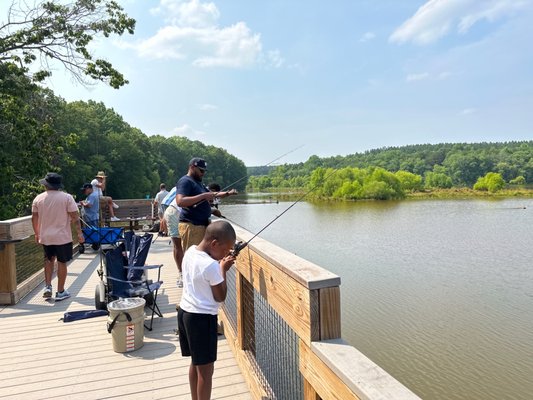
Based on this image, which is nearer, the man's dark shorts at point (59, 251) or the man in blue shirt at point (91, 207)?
the man's dark shorts at point (59, 251)

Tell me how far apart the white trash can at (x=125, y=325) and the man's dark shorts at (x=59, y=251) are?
5.25ft

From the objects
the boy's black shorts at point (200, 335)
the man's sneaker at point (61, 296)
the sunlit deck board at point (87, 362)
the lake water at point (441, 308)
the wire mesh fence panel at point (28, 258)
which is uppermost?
the boy's black shorts at point (200, 335)

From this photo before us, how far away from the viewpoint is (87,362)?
3053mm

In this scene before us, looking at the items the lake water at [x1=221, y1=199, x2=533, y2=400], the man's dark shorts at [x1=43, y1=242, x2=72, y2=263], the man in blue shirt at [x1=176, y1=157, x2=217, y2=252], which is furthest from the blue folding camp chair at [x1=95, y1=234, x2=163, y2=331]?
the lake water at [x1=221, y1=199, x2=533, y2=400]

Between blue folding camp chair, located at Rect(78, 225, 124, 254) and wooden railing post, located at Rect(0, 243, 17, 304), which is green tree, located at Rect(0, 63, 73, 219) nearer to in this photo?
blue folding camp chair, located at Rect(78, 225, 124, 254)

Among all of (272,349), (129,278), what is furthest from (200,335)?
(129,278)

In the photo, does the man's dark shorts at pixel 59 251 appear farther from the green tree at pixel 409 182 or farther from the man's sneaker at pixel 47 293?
the green tree at pixel 409 182

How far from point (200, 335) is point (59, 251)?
3.23 metres

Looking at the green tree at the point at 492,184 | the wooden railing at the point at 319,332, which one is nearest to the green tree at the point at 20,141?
the wooden railing at the point at 319,332

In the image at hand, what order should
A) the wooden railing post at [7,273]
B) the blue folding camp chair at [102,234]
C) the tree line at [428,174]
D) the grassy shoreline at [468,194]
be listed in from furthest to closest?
the grassy shoreline at [468,194] → the tree line at [428,174] → the blue folding camp chair at [102,234] → the wooden railing post at [7,273]

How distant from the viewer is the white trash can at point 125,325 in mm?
3146

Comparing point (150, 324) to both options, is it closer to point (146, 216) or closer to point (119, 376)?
Result: point (119, 376)

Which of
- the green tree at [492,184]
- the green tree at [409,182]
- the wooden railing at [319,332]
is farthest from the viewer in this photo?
the green tree at [409,182]

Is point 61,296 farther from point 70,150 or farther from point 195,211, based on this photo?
point 70,150
